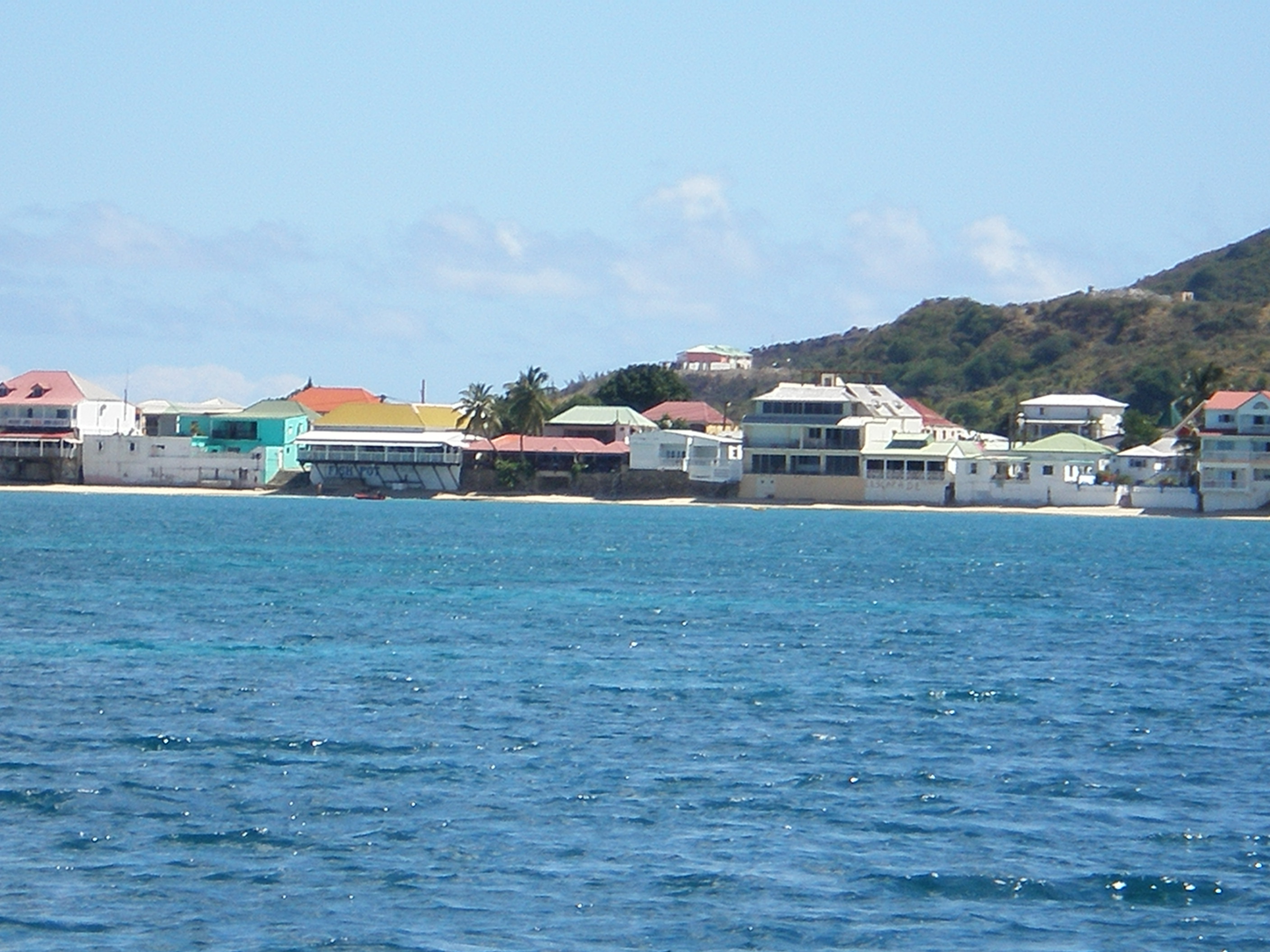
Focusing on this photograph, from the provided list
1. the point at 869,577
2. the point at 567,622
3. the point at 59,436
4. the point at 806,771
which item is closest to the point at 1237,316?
the point at 59,436

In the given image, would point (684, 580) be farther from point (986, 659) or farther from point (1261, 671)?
point (1261, 671)

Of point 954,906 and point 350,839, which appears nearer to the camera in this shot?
point 954,906

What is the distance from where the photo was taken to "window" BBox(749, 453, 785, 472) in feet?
371

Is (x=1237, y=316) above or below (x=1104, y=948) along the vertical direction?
above

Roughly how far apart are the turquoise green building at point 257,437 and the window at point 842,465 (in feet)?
120

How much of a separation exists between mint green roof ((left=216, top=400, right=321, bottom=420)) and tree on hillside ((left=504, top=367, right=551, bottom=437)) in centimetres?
1496

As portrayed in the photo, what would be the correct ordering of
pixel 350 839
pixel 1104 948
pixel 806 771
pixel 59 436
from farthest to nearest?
pixel 59 436, pixel 806 771, pixel 350 839, pixel 1104 948

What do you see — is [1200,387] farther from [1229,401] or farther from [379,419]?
[379,419]

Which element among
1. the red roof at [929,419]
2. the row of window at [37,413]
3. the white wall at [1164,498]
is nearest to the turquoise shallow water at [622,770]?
the white wall at [1164,498]

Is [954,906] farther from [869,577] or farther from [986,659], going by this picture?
[869,577]

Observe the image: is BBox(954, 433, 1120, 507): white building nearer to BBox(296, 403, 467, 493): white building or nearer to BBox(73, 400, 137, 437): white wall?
BBox(296, 403, 467, 493): white building

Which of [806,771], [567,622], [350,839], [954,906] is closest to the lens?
[954,906]

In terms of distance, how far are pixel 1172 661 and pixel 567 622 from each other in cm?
1415

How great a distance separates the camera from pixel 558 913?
17.3 metres
